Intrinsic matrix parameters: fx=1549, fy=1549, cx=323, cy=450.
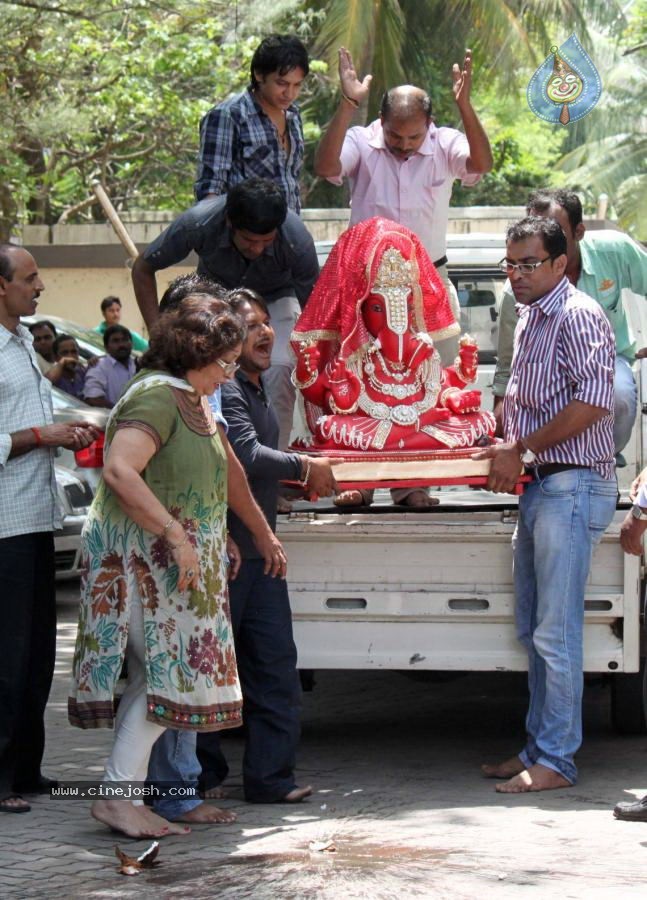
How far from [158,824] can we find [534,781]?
1577 mm

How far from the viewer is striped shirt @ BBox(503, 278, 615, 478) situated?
6105 mm

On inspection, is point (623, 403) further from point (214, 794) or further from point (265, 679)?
point (214, 794)

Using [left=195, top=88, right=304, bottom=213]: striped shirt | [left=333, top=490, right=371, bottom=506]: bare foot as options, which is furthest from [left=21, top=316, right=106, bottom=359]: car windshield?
[left=333, top=490, right=371, bottom=506]: bare foot

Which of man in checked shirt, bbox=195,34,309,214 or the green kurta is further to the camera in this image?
man in checked shirt, bbox=195,34,309,214

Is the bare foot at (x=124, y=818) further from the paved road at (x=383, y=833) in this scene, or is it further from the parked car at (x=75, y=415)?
the parked car at (x=75, y=415)

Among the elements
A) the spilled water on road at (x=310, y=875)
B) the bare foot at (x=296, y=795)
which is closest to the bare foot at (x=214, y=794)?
the bare foot at (x=296, y=795)

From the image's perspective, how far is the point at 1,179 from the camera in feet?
60.8

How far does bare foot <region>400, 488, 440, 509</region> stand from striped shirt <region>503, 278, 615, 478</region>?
761 mm

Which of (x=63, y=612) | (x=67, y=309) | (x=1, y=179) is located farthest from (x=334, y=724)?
(x=67, y=309)

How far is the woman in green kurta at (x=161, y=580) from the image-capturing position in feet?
17.3

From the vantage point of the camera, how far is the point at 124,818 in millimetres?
5418

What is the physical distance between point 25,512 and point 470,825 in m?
2.05

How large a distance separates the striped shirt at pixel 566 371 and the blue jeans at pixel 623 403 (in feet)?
1.31

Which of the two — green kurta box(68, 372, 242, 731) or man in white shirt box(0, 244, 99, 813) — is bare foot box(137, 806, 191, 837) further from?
man in white shirt box(0, 244, 99, 813)
